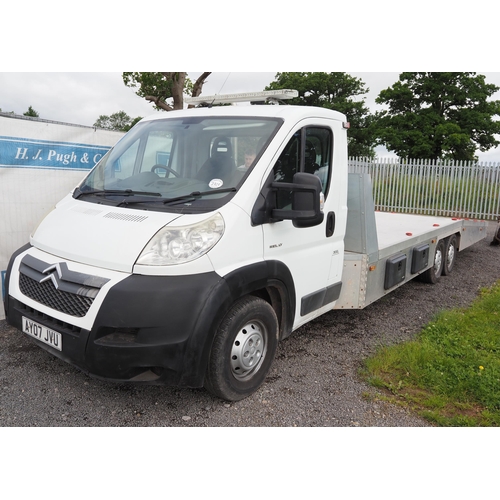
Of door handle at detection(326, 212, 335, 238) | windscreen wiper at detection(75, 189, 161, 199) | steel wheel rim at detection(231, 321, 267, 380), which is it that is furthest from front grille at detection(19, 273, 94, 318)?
door handle at detection(326, 212, 335, 238)

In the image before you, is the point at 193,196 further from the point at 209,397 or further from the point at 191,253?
A: the point at 209,397

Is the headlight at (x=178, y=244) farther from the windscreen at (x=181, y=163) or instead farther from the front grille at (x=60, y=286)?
the front grille at (x=60, y=286)

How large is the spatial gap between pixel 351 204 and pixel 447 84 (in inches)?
1350

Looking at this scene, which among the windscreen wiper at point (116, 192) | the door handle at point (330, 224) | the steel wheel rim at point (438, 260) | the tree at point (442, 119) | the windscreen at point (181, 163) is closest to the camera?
the windscreen at point (181, 163)

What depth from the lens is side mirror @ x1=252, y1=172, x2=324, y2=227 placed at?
11.0 ft

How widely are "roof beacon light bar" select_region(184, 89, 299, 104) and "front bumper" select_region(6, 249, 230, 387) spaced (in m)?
2.22

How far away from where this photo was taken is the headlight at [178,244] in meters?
3.04

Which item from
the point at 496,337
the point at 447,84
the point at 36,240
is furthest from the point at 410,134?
the point at 36,240

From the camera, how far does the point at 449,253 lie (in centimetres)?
784

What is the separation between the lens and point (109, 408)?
11.4 feet

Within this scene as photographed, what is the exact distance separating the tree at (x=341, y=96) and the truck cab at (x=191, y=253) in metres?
37.7

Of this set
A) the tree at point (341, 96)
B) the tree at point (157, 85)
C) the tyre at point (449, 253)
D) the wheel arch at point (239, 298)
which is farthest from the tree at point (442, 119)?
the wheel arch at point (239, 298)

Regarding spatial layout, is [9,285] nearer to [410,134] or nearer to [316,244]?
[316,244]

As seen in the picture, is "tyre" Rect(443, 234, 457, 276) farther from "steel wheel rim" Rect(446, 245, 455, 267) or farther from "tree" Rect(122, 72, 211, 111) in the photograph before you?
"tree" Rect(122, 72, 211, 111)
